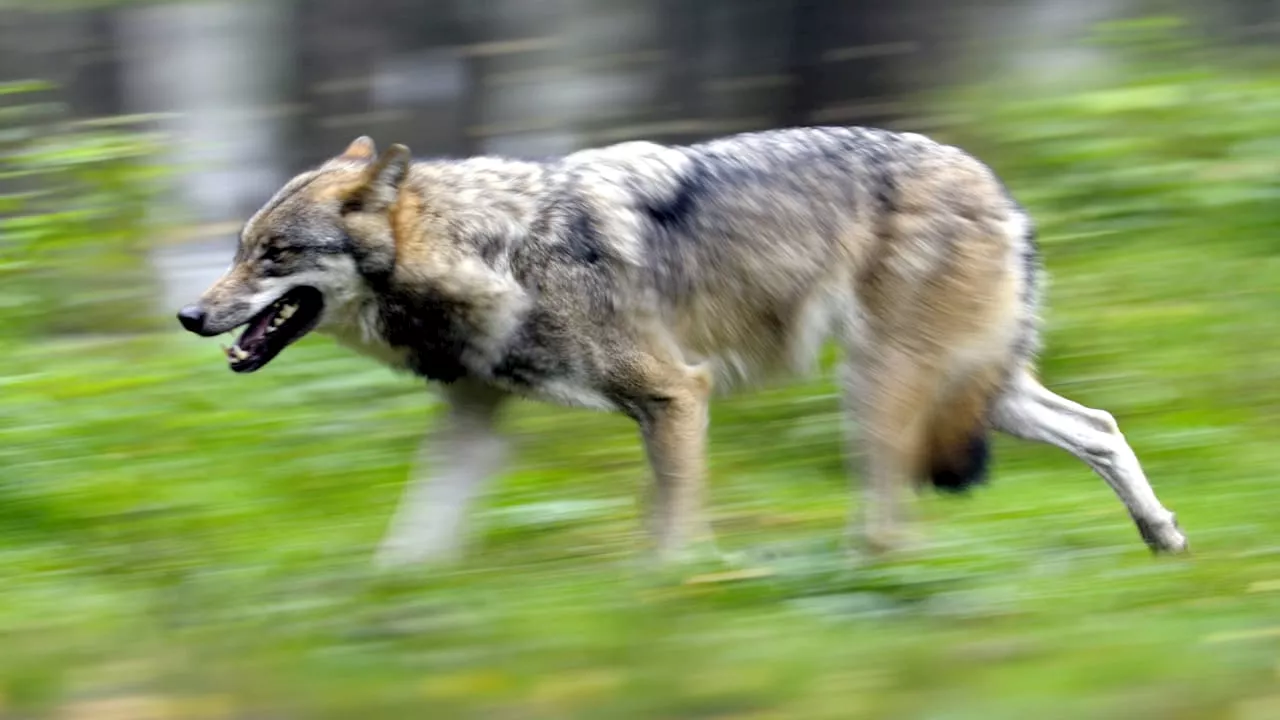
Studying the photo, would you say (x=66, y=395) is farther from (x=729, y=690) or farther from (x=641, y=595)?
(x=729, y=690)

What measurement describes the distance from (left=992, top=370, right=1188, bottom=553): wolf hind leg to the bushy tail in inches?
7.4

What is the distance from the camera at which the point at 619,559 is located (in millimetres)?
5324

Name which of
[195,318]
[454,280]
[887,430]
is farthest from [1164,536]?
[195,318]

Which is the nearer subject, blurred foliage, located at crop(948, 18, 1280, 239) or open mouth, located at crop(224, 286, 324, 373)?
open mouth, located at crop(224, 286, 324, 373)

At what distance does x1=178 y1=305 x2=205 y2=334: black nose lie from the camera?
5.20 meters

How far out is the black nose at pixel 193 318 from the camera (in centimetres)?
520

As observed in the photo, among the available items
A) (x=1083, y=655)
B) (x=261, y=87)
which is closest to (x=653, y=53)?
(x=261, y=87)

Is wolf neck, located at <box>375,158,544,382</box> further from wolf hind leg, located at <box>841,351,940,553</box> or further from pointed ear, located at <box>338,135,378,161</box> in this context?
wolf hind leg, located at <box>841,351,940,553</box>

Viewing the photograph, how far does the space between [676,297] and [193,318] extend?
4.94ft

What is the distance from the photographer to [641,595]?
14.7ft

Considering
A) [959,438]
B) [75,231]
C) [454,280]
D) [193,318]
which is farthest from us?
[75,231]

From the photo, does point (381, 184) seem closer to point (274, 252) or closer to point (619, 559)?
point (274, 252)

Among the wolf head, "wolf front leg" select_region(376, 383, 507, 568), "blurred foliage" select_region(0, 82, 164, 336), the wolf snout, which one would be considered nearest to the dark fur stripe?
"wolf front leg" select_region(376, 383, 507, 568)

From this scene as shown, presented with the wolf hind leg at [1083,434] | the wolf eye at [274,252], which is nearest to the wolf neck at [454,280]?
the wolf eye at [274,252]
